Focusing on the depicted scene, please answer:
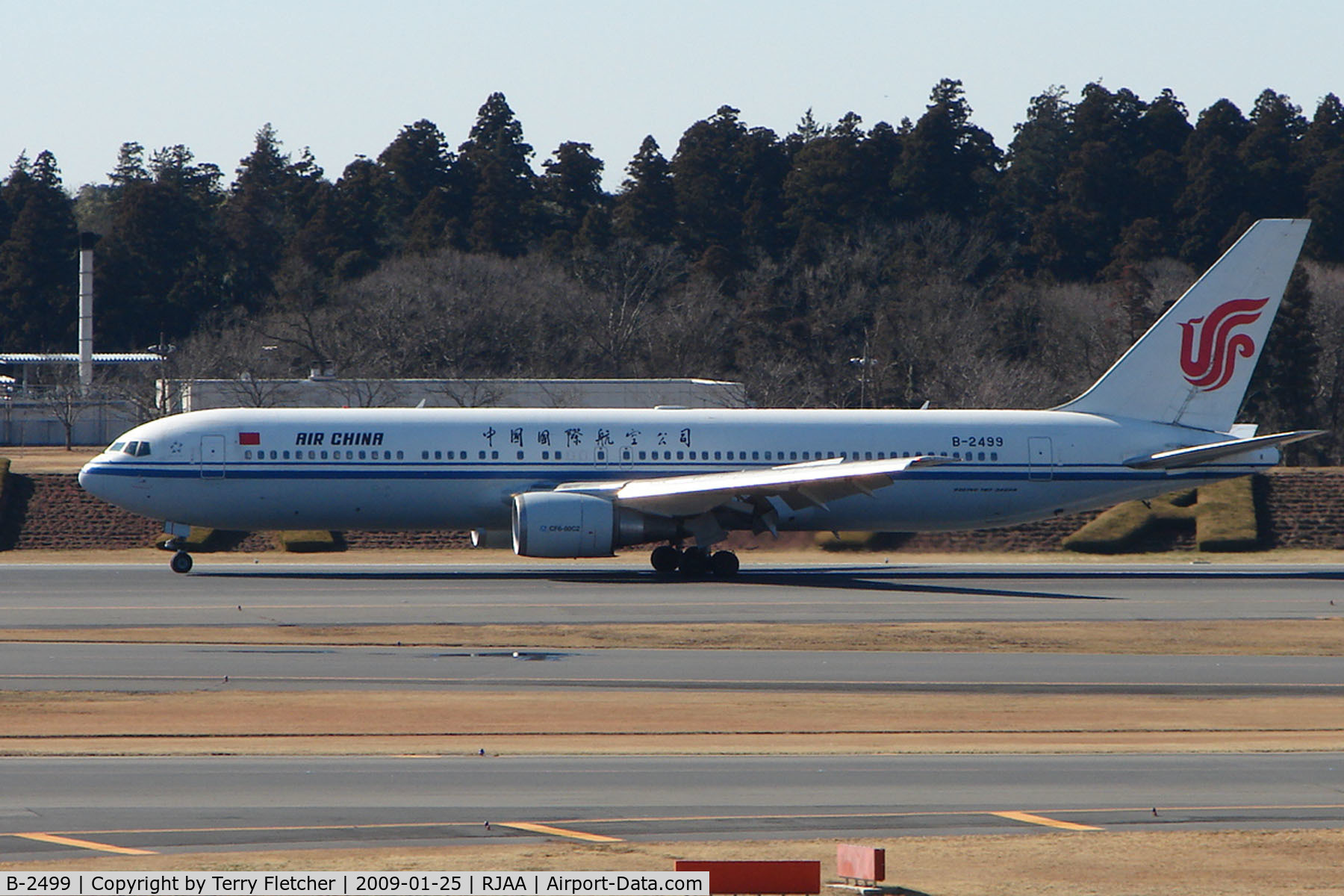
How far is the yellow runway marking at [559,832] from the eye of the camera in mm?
13231

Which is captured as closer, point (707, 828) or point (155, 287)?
point (707, 828)

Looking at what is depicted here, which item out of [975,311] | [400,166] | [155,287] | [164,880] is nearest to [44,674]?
[164,880]

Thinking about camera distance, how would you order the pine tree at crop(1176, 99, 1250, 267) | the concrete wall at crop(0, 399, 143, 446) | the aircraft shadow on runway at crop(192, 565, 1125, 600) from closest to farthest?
1. the aircraft shadow on runway at crop(192, 565, 1125, 600)
2. the concrete wall at crop(0, 399, 143, 446)
3. the pine tree at crop(1176, 99, 1250, 267)

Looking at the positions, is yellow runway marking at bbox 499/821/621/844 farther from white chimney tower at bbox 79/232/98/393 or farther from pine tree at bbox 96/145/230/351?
pine tree at bbox 96/145/230/351

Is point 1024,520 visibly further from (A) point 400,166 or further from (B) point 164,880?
(A) point 400,166

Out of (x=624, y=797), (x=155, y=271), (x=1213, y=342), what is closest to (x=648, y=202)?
(x=155, y=271)

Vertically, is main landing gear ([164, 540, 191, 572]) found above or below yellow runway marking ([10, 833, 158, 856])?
above

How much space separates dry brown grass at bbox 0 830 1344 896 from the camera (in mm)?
12047

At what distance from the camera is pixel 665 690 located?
2216 centimetres

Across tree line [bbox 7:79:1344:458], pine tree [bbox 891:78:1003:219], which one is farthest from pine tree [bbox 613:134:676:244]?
pine tree [bbox 891:78:1003:219]

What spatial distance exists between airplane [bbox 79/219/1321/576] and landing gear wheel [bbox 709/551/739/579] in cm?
5

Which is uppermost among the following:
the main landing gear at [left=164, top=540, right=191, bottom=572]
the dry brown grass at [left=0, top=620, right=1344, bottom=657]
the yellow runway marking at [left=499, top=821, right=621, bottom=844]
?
the main landing gear at [left=164, top=540, right=191, bottom=572]

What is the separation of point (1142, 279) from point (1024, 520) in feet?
190

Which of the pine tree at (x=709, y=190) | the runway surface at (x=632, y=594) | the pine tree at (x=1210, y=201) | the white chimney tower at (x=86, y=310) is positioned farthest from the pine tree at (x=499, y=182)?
the runway surface at (x=632, y=594)
